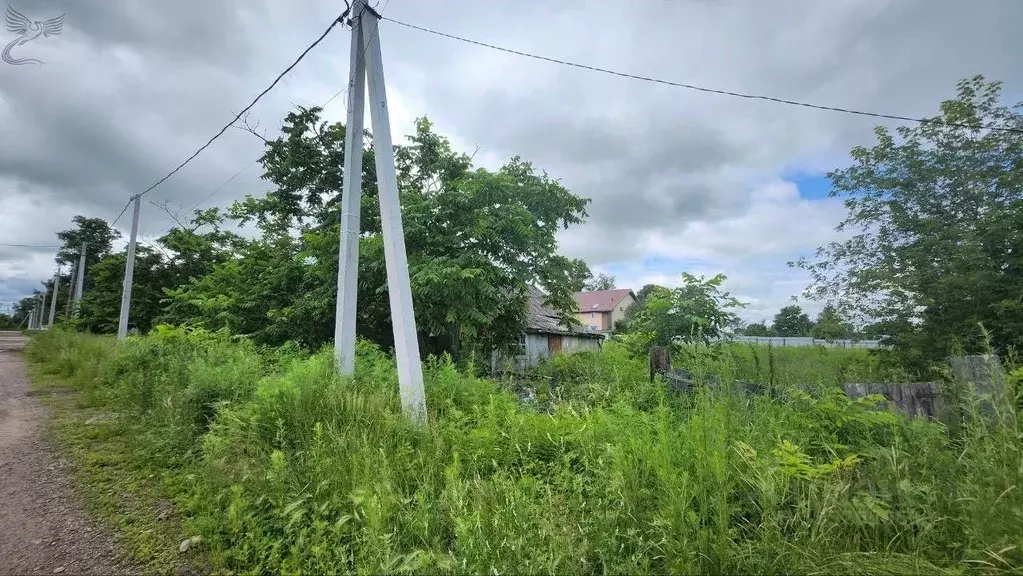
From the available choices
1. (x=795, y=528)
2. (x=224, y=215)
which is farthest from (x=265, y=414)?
(x=224, y=215)

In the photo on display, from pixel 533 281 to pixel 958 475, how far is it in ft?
24.8

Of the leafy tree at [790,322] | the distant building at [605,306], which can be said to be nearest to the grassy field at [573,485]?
the leafy tree at [790,322]

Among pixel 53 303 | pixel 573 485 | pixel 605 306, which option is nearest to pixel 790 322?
pixel 605 306

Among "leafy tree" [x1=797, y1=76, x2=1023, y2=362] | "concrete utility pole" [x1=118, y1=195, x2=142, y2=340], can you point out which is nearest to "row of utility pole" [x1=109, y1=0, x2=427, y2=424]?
"leafy tree" [x1=797, y1=76, x2=1023, y2=362]

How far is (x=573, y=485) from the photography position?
9.36 feet

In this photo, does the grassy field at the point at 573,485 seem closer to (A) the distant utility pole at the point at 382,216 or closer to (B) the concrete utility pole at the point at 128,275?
(A) the distant utility pole at the point at 382,216

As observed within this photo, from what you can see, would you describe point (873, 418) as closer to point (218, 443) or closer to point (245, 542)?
point (245, 542)

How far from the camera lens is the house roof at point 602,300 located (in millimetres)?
56031

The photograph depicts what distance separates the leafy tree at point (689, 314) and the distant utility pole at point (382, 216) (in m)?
4.61

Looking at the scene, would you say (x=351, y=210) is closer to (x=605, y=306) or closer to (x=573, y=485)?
(x=573, y=485)

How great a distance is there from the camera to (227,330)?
1050 centimetres

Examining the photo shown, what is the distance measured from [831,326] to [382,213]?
11084mm

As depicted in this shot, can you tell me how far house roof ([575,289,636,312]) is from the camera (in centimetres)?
5603

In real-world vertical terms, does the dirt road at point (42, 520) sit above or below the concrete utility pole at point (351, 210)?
A: below
